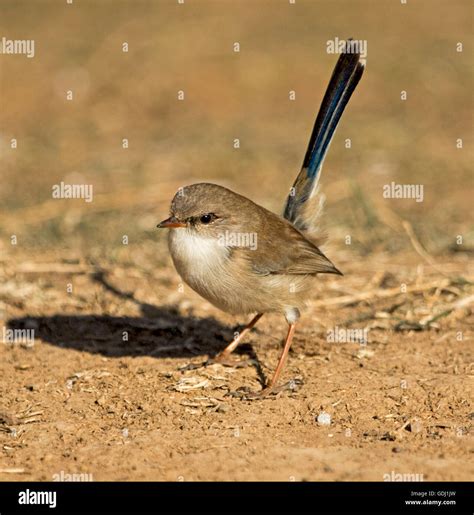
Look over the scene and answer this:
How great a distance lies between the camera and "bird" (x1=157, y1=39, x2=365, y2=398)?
6.52 meters

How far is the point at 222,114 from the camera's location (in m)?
16.2

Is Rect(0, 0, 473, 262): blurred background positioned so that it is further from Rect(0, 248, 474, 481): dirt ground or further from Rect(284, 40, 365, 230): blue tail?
Rect(284, 40, 365, 230): blue tail

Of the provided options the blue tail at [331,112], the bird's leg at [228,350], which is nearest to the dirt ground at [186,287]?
the bird's leg at [228,350]

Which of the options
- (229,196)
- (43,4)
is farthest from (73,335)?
(43,4)

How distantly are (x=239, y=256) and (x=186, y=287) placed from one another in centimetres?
253

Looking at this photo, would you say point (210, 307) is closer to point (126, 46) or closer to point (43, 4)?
point (126, 46)

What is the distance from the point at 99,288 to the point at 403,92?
31.1ft

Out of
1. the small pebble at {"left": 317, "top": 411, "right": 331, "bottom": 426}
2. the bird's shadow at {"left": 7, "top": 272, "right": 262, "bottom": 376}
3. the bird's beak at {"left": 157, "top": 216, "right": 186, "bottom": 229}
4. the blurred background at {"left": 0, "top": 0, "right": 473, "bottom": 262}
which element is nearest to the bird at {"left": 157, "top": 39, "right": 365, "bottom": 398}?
the bird's beak at {"left": 157, "top": 216, "right": 186, "bottom": 229}

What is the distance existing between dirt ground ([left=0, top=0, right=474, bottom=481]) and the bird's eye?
1230mm

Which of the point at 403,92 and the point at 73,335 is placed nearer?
the point at 73,335

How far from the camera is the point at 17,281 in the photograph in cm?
901

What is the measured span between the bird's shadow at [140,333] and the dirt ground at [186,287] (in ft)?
0.08

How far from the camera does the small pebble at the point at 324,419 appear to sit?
19.7ft

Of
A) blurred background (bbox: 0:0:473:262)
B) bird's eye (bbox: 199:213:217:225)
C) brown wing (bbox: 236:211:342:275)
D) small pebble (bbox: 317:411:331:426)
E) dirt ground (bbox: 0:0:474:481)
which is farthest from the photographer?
blurred background (bbox: 0:0:473:262)
